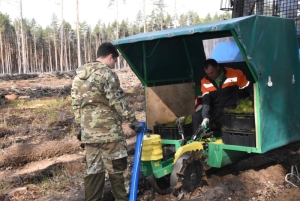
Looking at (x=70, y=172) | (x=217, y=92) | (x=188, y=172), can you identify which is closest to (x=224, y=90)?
(x=217, y=92)

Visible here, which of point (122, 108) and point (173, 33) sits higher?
point (173, 33)

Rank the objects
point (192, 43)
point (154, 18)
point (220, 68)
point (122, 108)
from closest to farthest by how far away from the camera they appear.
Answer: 1. point (122, 108)
2. point (220, 68)
3. point (192, 43)
4. point (154, 18)

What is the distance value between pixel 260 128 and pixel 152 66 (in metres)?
2.28

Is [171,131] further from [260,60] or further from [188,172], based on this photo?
[260,60]

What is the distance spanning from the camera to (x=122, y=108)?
4.34 meters

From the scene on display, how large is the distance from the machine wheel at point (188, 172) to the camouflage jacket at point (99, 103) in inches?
40.8

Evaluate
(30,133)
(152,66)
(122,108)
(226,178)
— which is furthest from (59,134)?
(122,108)

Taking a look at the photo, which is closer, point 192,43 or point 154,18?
point 192,43

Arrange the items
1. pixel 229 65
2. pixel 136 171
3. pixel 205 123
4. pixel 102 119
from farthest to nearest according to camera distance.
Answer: pixel 229 65 → pixel 205 123 → pixel 136 171 → pixel 102 119

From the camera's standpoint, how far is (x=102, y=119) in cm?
442

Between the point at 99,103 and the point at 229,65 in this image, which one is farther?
the point at 229,65

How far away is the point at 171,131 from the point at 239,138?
1122 millimetres

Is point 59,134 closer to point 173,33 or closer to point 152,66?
point 152,66

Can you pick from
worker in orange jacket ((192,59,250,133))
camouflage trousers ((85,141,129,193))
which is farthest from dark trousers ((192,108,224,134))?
camouflage trousers ((85,141,129,193))
